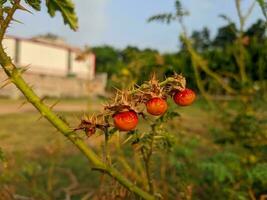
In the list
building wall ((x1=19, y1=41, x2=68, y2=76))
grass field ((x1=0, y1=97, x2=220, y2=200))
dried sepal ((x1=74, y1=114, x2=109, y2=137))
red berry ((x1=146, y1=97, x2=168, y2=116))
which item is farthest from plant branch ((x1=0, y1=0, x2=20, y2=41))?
building wall ((x1=19, y1=41, x2=68, y2=76))

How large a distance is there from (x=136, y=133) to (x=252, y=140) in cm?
161

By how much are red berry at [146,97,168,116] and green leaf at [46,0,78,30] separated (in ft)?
1.70

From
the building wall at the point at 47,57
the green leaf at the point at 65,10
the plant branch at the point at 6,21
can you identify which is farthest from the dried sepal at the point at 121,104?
the building wall at the point at 47,57

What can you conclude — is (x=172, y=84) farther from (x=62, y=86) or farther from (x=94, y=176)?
(x=62, y=86)

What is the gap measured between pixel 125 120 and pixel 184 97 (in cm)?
12

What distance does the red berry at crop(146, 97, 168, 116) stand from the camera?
850 mm

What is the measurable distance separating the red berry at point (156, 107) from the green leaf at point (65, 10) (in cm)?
52

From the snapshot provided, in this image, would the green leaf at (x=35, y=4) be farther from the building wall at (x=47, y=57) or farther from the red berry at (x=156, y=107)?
the building wall at (x=47, y=57)

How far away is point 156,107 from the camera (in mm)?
852

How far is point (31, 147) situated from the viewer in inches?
238

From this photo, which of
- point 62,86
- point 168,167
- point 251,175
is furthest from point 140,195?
point 62,86

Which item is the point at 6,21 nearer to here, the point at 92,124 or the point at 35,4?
the point at 35,4

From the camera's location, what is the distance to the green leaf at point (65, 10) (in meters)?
1.30

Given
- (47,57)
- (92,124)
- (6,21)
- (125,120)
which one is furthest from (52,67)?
(125,120)
